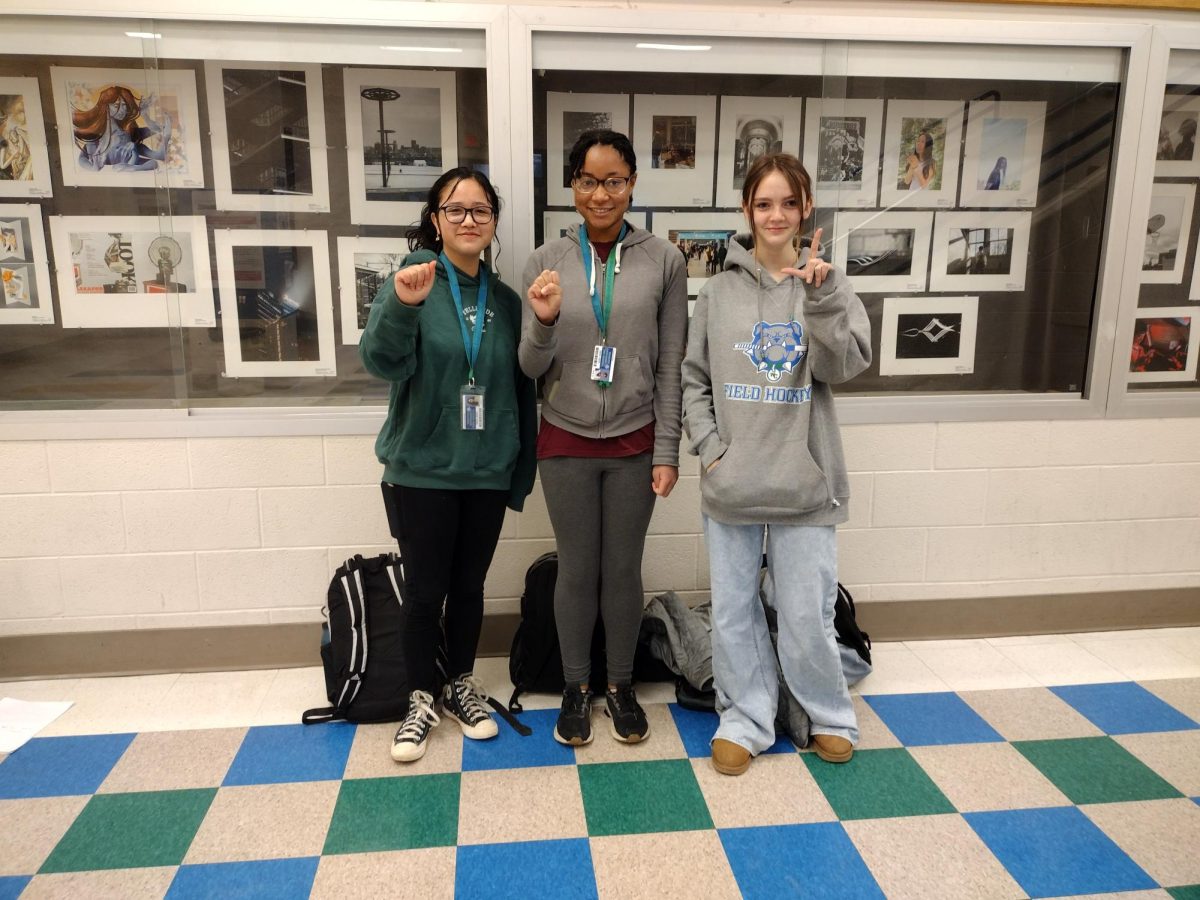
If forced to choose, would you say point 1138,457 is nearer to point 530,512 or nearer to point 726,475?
point 726,475

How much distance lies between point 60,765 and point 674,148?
101 inches


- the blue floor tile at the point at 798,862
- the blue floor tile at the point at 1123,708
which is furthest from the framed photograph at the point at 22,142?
the blue floor tile at the point at 1123,708

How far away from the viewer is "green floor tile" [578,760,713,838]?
2016 millimetres

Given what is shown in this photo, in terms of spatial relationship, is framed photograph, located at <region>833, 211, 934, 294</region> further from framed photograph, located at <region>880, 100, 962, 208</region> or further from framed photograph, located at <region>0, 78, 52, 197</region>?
framed photograph, located at <region>0, 78, 52, 197</region>

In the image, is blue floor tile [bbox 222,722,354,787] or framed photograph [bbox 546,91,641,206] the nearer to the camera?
blue floor tile [bbox 222,722,354,787]

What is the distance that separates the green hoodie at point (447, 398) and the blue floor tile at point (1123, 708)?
1.93m

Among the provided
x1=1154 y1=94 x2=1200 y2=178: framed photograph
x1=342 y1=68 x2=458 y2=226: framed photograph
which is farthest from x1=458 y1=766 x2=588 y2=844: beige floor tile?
x1=1154 y1=94 x2=1200 y2=178: framed photograph

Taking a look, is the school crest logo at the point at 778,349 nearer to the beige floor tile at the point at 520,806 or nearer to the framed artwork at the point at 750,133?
the framed artwork at the point at 750,133

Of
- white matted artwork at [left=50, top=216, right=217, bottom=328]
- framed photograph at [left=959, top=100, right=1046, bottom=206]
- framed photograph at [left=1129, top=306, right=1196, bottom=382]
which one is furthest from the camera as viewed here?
framed photograph at [left=1129, top=306, right=1196, bottom=382]

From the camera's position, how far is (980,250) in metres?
2.88

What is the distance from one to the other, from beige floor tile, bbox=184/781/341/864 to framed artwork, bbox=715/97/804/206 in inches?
85.2

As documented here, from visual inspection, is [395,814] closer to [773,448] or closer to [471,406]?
[471,406]

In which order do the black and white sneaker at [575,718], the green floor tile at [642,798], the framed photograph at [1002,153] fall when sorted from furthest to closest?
1. the framed photograph at [1002,153]
2. the black and white sneaker at [575,718]
3. the green floor tile at [642,798]

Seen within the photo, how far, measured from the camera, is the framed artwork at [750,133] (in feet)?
8.80
